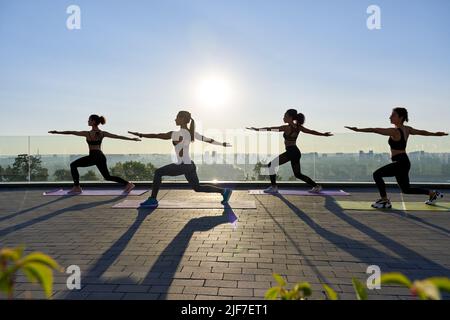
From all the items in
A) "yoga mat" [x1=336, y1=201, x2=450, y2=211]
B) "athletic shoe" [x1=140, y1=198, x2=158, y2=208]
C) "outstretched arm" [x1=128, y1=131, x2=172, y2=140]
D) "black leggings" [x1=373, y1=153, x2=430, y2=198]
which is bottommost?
"yoga mat" [x1=336, y1=201, x2=450, y2=211]

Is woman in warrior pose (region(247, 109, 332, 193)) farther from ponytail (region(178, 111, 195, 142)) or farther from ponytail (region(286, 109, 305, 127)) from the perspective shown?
ponytail (region(178, 111, 195, 142))

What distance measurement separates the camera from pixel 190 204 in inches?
300

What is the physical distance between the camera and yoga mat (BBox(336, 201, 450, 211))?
22.8 feet

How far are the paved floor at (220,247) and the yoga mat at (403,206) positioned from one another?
1.44 ft

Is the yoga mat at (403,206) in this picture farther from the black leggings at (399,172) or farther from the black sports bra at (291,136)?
the black sports bra at (291,136)

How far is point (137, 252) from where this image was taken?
13.1ft

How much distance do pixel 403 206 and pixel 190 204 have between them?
15.6 feet

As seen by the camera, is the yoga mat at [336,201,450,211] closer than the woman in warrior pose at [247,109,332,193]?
Yes

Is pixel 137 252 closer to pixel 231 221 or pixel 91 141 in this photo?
pixel 231 221

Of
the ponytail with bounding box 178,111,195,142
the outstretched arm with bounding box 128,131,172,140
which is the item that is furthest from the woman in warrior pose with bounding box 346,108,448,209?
the outstretched arm with bounding box 128,131,172,140

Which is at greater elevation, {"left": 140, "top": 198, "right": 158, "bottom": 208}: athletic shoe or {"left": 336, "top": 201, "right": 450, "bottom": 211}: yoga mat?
{"left": 140, "top": 198, "right": 158, "bottom": 208}: athletic shoe

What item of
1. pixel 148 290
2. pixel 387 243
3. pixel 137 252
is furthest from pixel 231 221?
pixel 148 290

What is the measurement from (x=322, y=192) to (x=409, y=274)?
6516 millimetres

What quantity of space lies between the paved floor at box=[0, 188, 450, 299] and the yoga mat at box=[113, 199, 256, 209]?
349 millimetres
